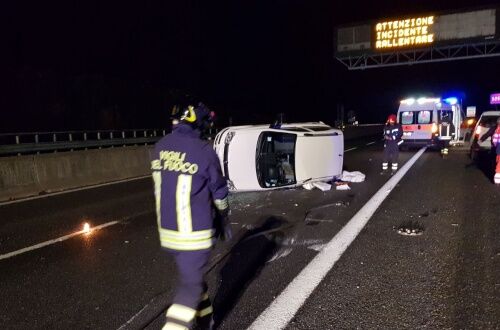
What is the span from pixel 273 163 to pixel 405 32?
1955cm

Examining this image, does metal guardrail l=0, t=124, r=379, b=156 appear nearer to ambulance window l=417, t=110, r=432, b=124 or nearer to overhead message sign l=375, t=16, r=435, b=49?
ambulance window l=417, t=110, r=432, b=124

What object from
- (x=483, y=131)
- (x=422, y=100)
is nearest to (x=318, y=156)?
(x=483, y=131)

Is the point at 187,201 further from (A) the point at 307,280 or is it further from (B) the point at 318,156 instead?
(B) the point at 318,156

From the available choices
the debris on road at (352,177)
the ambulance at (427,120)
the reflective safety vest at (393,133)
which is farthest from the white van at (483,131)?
the debris on road at (352,177)

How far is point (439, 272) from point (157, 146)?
328 cm

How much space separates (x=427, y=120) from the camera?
1897 centimetres

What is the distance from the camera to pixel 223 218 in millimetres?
2996

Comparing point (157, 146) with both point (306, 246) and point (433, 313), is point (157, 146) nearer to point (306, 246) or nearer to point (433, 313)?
point (433, 313)

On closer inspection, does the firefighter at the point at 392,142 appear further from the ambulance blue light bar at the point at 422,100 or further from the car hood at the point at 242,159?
the ambulance blue light bar at the point at 422,100

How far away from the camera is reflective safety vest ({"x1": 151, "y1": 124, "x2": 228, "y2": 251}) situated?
2750 mm

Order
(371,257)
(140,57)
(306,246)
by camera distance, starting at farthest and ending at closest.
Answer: (140,57) < (306,246) < (371,257)

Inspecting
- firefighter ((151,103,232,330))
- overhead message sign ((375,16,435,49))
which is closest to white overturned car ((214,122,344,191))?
firefighter ((151,103,232,330))

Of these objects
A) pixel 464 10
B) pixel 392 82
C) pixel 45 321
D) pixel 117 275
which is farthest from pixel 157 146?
pixel 392 82

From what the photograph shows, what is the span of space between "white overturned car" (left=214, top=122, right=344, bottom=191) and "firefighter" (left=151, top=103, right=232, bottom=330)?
5213mm
